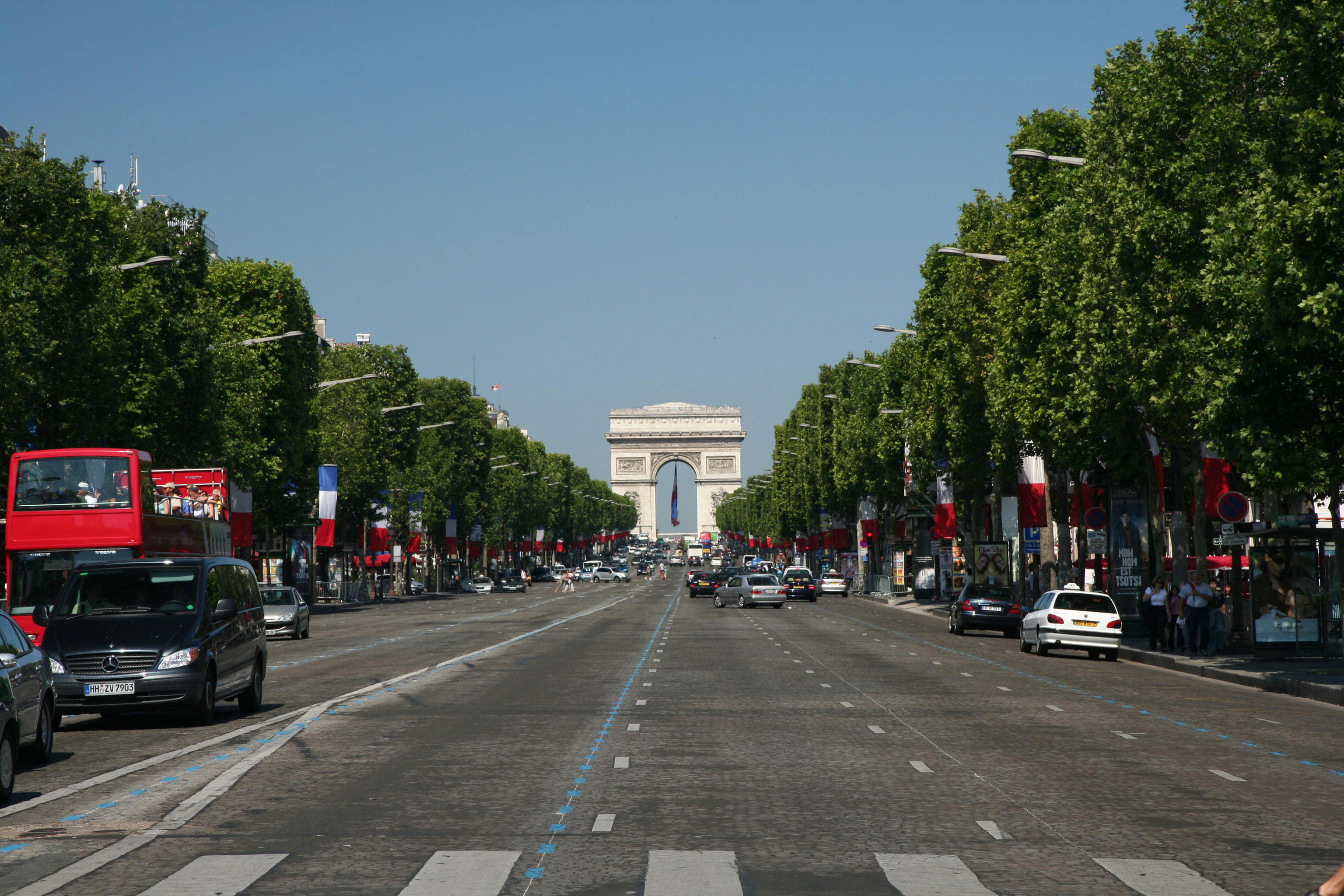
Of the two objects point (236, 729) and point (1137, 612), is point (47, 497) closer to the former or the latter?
point (236, 729)

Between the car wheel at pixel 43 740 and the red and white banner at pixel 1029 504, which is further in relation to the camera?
the red and white banner at pixel 1029 504

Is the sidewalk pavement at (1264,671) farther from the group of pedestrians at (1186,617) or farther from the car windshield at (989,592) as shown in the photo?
the car windshield at (989,592)

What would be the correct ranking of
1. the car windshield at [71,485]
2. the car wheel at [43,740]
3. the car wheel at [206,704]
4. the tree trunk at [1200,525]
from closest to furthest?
the car wheel at [43,740], the car wheel at [206,704], the car windshield at [71,485], the tree trunk at [1200,525]

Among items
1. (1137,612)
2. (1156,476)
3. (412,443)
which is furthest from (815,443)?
(1156,476)

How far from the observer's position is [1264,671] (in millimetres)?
27656

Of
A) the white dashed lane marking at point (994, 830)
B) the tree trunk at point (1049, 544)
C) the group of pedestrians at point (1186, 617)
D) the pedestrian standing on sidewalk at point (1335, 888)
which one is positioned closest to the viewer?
the pedestrian standing on sidewalk at point (1335, 888)

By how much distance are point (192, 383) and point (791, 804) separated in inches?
1642

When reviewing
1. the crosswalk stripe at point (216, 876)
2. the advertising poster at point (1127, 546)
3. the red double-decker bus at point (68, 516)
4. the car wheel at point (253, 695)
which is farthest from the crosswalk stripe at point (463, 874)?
the advertising poster at point (1127, 546)

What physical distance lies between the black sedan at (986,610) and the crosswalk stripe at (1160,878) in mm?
35593

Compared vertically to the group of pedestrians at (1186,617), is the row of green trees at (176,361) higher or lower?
higher

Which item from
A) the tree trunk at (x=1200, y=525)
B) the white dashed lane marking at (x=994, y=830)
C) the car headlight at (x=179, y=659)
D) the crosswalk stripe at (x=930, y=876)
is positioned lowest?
the white dashed lane marking at (x=994, y=830)

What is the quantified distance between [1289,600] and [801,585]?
55.8 meters

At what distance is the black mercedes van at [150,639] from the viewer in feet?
57.7

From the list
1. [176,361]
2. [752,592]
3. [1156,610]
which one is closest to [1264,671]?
[1156,610]
